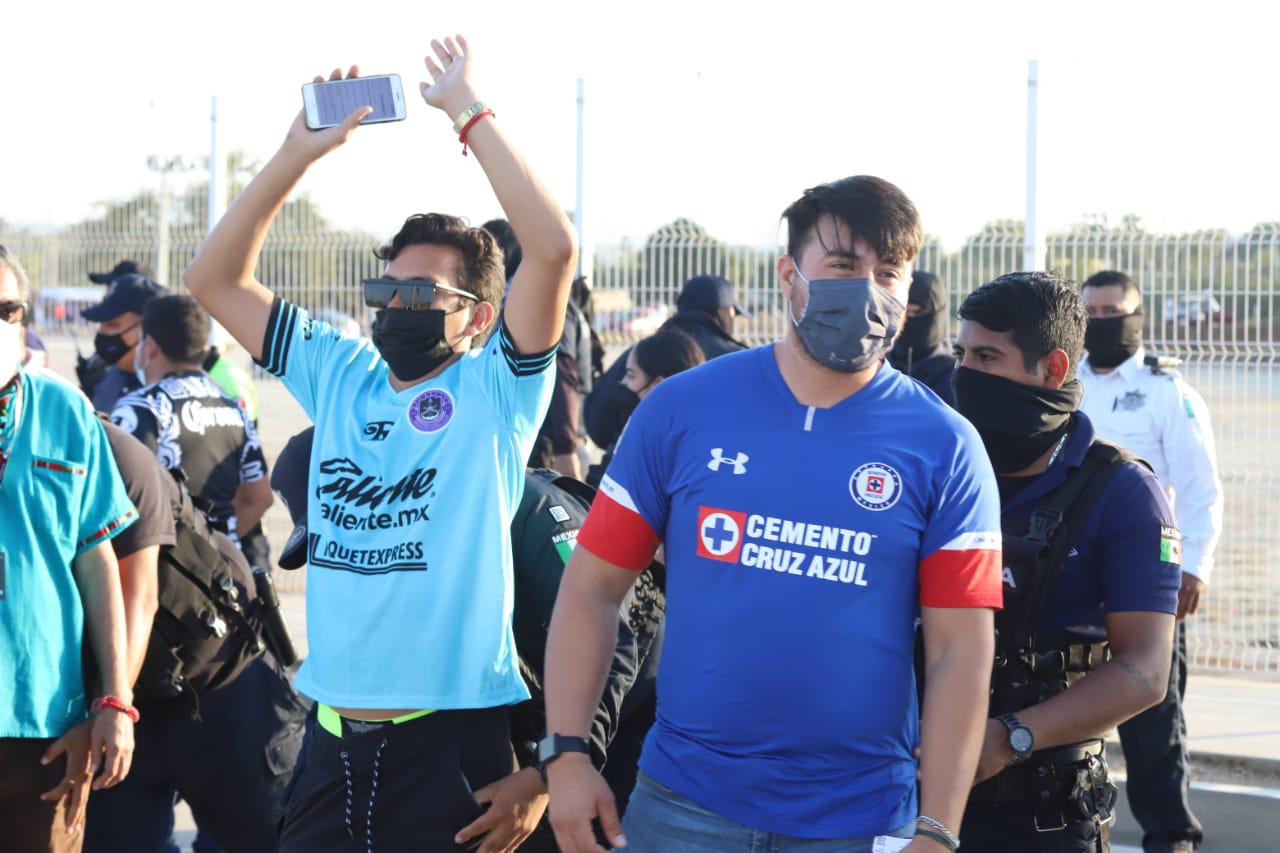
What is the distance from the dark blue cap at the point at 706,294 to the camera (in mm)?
7805

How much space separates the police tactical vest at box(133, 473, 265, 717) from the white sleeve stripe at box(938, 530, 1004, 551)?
8.52 feet

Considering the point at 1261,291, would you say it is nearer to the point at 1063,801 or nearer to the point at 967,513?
the point at 1063,801

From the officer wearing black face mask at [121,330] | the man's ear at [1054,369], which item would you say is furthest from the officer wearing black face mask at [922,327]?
the officer wearing black face mask at [121,330]

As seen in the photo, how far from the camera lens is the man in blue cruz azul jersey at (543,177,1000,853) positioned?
264 centimetres

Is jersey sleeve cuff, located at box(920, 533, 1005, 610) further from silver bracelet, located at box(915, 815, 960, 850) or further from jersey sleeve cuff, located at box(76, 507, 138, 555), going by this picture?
jersey sleeve cuff, located at box(76, 507, 138, 555)

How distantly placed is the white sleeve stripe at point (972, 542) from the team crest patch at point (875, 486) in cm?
12

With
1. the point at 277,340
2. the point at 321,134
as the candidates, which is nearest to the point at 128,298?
the point at 277,340

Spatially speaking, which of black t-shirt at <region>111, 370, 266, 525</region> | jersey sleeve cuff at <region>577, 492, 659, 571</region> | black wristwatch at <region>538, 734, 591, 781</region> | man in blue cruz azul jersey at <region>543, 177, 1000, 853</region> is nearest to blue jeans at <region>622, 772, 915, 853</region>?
man in blue cruz azul jersey at <region>543, 177, 1000, 853</region>

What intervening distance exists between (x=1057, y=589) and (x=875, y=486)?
891 millimetres

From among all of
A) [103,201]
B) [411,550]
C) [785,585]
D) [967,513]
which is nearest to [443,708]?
[411,550]

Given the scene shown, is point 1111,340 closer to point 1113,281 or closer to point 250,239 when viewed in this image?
point 1113,281

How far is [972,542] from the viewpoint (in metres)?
2.66

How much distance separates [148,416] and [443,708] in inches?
127

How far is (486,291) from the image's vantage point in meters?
3.61
